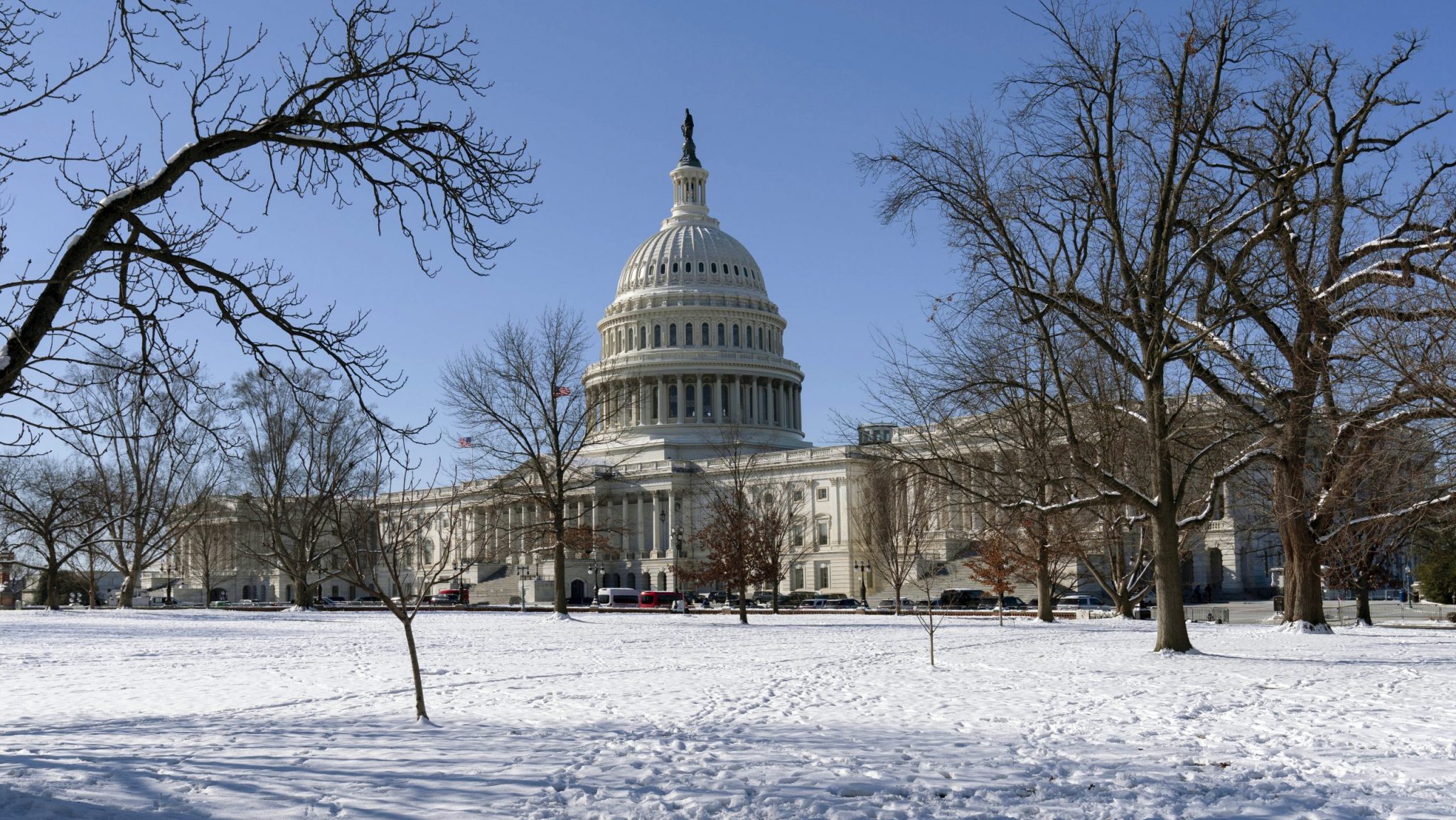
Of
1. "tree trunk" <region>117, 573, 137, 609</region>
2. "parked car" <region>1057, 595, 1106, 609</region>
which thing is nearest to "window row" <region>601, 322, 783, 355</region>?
"parked car" <region>1057, 595, 1106, 609</region>

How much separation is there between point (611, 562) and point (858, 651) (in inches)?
3736

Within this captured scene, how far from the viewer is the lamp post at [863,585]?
76531mm

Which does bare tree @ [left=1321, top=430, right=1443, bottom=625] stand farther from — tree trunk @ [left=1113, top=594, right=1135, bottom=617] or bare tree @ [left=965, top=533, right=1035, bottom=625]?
bare tree @ [left=965, top=533, right=1035, bottom=625]

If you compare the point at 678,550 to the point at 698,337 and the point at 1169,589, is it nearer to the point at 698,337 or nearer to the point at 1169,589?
the point at 698,337

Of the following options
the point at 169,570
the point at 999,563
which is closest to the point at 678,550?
the point at 169,570

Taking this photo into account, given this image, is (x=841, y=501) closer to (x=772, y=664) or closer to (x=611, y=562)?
(x=611, y=562)

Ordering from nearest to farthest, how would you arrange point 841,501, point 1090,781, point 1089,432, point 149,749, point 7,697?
1. point 1090,781
2. point 149,749
3. point 7,697
4. point 1089,432
5. point 841,501

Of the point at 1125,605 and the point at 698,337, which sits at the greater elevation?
the point at 698,337

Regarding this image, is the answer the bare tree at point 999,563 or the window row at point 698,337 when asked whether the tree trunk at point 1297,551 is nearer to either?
the bare tree at point 999,563

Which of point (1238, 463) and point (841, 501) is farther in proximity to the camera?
point (841, 501)

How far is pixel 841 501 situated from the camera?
110250 mm

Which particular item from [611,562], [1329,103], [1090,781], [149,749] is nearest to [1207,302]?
[1329,103]

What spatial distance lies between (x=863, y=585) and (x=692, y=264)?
60044 mm

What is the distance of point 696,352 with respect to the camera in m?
127
